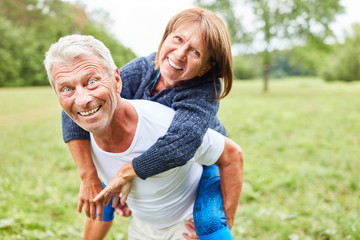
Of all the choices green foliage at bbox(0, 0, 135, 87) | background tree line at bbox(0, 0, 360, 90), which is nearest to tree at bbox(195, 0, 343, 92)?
background tree line at bbox(0, 0, 360, 90)

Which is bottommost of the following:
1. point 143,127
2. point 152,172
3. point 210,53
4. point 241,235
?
point 241,235

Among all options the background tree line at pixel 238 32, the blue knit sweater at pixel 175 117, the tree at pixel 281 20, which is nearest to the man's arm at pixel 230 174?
the blue knit sweater at pixel 175 117

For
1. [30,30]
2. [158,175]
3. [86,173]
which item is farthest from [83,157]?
[30,30]

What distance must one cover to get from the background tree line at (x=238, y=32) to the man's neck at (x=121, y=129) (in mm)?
6797

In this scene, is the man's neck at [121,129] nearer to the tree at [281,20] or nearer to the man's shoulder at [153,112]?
the man's shoulder at [153,112]

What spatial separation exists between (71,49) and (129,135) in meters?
0.55

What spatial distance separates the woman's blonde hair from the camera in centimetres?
191

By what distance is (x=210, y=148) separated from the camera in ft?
5.80

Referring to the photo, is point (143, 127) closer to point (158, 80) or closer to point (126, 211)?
point (158, 80)

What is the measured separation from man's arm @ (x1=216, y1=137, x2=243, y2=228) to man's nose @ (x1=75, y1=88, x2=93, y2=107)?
86cm

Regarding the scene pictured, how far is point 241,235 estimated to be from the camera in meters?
3.29

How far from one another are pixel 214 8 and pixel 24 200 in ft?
57.2

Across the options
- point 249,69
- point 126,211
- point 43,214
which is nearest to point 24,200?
point 43,214

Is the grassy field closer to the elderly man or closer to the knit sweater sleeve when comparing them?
the elderly man
